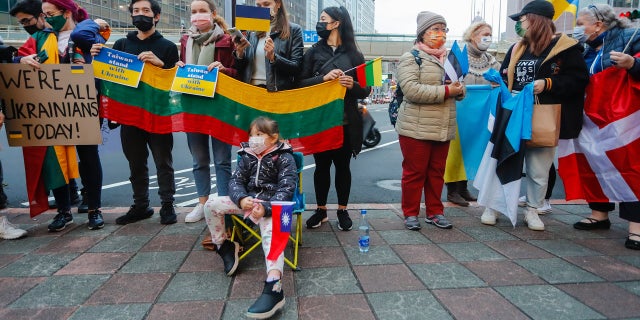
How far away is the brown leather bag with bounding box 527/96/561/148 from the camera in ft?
13.3

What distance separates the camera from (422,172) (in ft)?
14.2

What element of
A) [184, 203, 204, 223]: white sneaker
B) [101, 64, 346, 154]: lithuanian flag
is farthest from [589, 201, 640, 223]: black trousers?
[184, 203, 204, 223]: white sneaker

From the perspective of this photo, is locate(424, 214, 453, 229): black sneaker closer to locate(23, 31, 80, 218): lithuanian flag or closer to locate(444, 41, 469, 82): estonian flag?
locate(444, 41, 469, 82): estonian flag

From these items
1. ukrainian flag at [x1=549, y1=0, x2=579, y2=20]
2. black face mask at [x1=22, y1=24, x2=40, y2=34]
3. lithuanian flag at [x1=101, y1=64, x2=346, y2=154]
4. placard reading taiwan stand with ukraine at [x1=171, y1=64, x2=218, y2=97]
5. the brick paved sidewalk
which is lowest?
the brick paved sidewalk

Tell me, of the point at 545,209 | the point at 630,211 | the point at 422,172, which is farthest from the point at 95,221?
the point at 630,211

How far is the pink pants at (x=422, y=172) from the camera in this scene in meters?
4.27

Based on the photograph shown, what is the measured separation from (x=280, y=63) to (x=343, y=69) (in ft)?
2.07

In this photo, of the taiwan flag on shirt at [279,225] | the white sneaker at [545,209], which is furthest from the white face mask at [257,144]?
the white sneaker at [545,209]

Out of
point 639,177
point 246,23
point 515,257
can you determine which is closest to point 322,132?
point 246,23

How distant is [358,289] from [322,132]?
1719 millimetres

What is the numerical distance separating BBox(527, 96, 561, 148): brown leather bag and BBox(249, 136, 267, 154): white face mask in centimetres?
272

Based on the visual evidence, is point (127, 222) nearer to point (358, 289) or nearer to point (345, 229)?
point (345, 229)

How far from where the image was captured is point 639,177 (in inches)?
149

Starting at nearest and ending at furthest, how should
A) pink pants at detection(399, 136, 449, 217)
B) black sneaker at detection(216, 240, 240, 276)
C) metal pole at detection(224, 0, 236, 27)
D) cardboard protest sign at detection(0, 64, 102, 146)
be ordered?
1. black sneaker at detection(216, 240, 240, 276)
2. cardboard protest sign at detection(0, 64, 102, 146)
3. pink pants at detection(399, 136, 449, 217)
4. metal pole at detection(224, 0, 236, 27)
